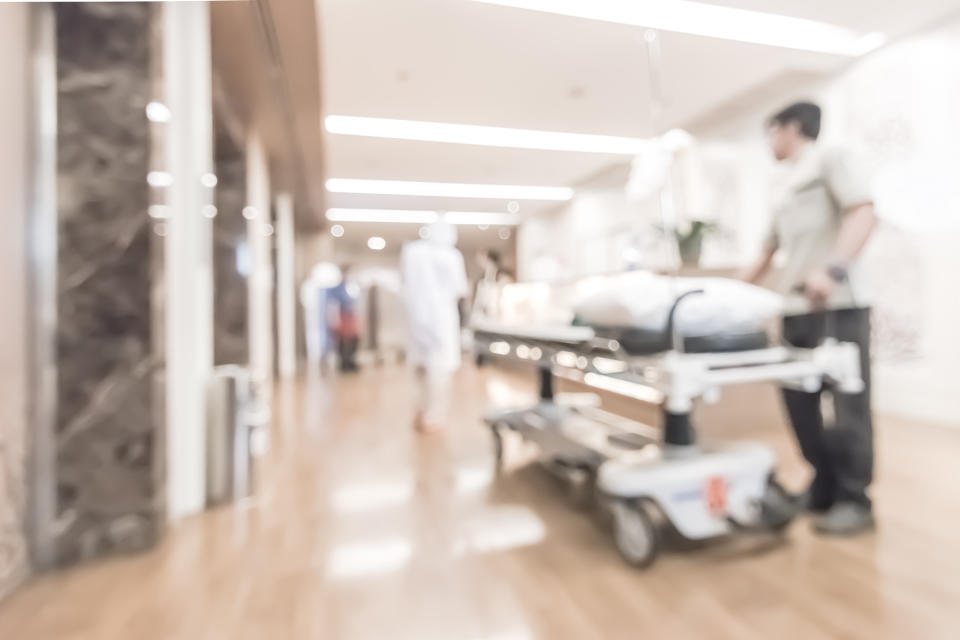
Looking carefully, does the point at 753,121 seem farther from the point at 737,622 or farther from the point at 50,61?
the point at 50,61

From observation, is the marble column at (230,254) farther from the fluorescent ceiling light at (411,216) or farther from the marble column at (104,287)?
the fluorescent ceiling light at (411,216)

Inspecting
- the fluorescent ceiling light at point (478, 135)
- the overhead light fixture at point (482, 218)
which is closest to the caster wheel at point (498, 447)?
the fluorescent ceiling light at point (478, 135)

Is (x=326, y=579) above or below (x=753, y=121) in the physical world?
below

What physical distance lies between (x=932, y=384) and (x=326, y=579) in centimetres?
385

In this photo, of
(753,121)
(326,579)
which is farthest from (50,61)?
(753,121)

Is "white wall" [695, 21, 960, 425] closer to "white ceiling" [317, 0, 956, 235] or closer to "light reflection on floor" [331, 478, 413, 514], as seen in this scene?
"white ceiling" [317, 0, 956, 235]

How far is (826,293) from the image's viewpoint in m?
1.51

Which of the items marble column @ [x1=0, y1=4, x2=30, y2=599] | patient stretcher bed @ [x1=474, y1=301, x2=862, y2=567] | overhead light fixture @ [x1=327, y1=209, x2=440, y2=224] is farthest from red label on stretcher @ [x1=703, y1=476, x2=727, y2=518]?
overhead light fixture @ [x1=327, y1=209, x2=440, y2=224]

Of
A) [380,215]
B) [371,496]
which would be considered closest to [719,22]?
[371,496]

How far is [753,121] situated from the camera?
14.6 ft

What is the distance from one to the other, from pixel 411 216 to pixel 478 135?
4.00 m

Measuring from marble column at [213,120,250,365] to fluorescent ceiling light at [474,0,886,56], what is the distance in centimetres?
221

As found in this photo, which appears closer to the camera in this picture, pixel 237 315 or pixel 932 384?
pixel 932 384

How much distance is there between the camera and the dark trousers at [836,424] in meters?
1.57
